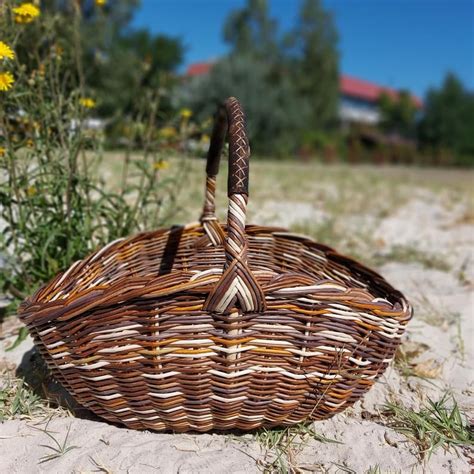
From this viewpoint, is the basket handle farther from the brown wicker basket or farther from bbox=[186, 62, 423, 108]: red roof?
bbox=[186, 62, 423, 108]: red roof

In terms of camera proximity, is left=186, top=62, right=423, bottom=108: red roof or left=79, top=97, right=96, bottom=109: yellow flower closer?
left=79, top=97, right=96, bottom=109: yellow flower

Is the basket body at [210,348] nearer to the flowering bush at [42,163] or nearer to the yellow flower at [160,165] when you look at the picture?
the flowering bush at [42,163]

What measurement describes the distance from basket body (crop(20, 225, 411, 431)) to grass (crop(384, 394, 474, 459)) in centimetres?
17

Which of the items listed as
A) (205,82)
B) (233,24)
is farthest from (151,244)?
(233,24)

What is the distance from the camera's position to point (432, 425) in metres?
1.33

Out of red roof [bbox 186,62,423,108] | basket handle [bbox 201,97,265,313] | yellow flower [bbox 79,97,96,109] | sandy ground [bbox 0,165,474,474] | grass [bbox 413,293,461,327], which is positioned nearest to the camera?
basket handle [bbox 201,97,265,313]

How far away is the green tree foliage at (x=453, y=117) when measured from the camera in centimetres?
2586

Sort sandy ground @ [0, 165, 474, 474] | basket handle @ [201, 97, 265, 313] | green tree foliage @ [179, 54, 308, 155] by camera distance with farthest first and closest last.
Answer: green tree foliage @ [179, 54, 308, 155] < sandy ground @ [0, 165, 474, 474] < basket handle @ [201, 97, 265, 313]

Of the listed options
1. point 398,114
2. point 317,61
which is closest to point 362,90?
point 398,114

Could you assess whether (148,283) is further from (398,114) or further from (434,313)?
(398,114)

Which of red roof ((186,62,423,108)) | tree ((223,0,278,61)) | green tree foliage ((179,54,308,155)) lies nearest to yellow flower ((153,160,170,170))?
green tree foliage ((179,54,308,155))

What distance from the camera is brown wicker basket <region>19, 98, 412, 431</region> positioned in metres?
1.07

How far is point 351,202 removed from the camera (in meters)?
5.16

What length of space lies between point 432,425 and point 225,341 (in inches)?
25.0
